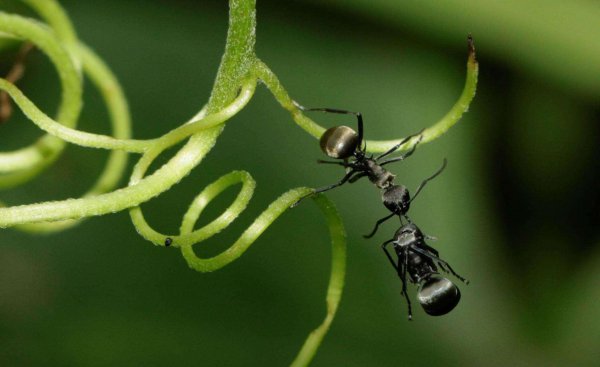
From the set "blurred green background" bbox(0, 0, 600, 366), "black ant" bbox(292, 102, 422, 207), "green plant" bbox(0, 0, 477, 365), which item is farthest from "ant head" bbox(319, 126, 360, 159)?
"blurred green background" bbox(0, 0, 600, 366)

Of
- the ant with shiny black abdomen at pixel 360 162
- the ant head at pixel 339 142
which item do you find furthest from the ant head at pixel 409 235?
the ant head at pixel 339 142

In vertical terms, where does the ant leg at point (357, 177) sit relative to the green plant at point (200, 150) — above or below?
above

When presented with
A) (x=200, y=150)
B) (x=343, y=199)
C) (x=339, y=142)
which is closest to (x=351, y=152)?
(x=339, y=142)

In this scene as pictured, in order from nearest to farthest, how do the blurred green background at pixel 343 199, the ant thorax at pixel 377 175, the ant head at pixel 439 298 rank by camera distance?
the ant head at pixel 439 298, the ant thorax at pixel 377 175, the blurred green background at pixel 343 199

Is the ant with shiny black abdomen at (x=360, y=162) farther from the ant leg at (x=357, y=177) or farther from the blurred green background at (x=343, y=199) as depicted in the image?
the blurred green background at (x=343, y=199)

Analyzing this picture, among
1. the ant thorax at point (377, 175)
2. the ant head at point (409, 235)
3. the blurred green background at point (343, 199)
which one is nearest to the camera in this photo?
the ant head at point (409, 235)

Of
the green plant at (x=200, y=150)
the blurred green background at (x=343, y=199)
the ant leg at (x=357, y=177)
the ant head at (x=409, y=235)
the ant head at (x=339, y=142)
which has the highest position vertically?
the blurred green background at (x=343, y=199)
